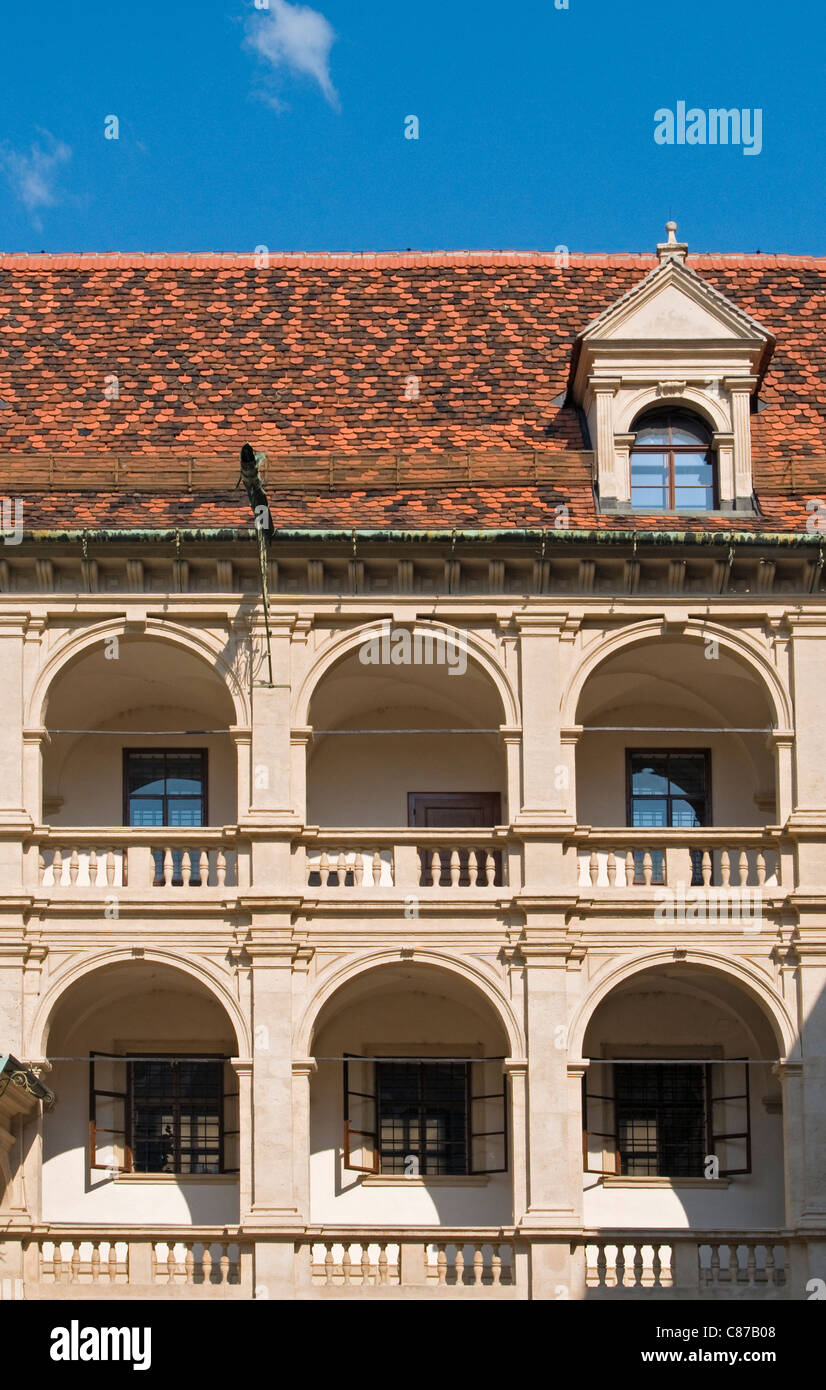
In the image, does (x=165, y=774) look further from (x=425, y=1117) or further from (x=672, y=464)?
(x=672, y=464)

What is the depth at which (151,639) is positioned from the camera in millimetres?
37688

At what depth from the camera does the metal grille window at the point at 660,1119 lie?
37.9m

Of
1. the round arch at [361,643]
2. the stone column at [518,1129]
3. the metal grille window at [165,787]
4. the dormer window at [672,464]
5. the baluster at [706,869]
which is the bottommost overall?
the stone column at [518,1129]

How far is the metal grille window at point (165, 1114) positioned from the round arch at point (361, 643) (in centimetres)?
473

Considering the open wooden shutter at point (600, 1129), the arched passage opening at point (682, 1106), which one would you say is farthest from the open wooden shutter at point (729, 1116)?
the open wooden shutter at point (600, 1129)

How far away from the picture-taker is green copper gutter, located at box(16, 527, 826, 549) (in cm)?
3731

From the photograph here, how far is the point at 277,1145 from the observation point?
35.6 meters

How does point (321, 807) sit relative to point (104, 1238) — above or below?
above

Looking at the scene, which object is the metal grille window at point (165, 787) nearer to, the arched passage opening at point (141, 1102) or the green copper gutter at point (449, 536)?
the arched passage opening at point (141, 1102)

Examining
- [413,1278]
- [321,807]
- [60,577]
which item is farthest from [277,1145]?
[60,577]

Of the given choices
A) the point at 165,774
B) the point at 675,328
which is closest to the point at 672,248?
the point at 675,328

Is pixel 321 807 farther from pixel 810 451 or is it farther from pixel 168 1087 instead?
pixel 810 451

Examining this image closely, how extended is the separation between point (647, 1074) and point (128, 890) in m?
7.08

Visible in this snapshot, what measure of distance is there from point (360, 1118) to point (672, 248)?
40.4 feet
